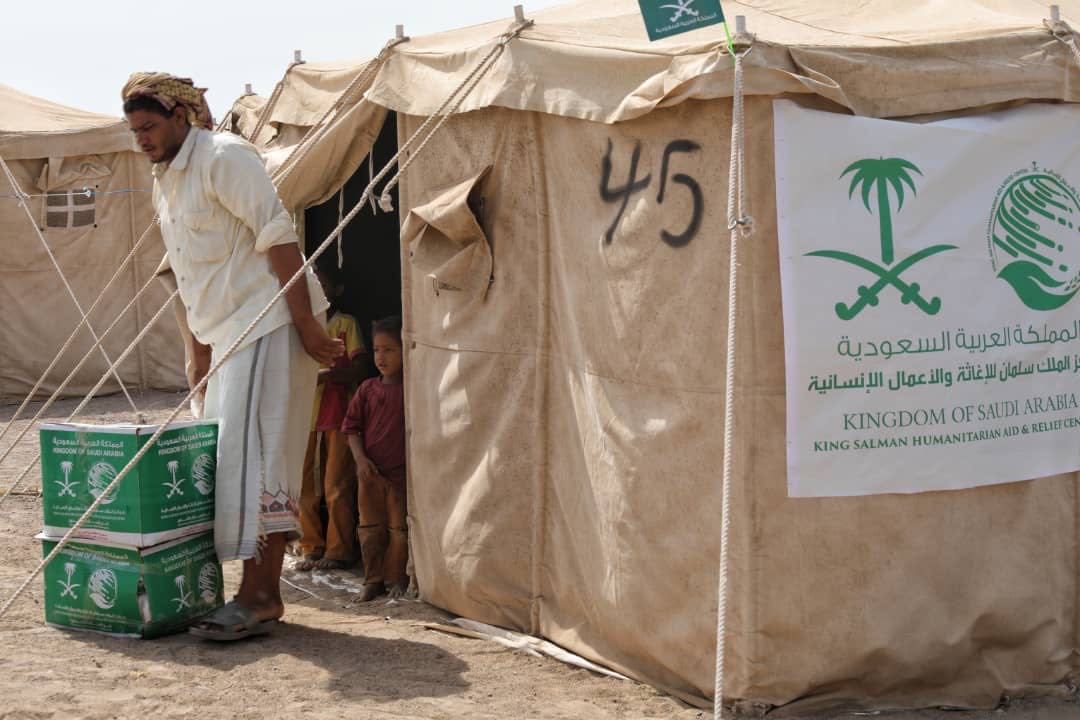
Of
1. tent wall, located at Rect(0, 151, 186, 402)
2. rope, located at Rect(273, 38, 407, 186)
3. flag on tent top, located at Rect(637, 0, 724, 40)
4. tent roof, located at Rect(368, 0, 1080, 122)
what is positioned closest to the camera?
flag on tent top, located at Rect(637, 0, 724, 40)

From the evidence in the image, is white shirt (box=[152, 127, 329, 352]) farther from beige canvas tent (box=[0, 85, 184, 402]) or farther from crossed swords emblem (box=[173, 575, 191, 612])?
beige canvas tent (box=[0, 85, 184, 402])

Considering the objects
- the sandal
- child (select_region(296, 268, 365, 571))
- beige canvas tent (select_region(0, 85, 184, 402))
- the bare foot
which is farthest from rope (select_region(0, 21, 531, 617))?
beige canvas tent (select_region(0, 85, 184, 402))

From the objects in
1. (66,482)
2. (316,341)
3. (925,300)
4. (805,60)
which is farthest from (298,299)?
(925,300)

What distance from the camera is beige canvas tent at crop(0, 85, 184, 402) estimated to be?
11.7 meters

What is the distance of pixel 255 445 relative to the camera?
189 inches

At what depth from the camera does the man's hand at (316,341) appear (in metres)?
4.80

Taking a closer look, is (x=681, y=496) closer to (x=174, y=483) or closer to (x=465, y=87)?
(x=465, y=87)

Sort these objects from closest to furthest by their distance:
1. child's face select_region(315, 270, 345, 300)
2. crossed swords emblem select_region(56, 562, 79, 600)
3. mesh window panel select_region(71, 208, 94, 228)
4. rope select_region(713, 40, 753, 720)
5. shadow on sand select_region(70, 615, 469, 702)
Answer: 1. rope select_region(713, 40, 753, 720)
2. shadow on sand select_region(70, 615, 469, 702)
3. crossed swords emblem select_region(56, 562, 79, 600)
4. child's face select_region(315, 270, 345, 300)
5. mesh window panel select_region(71, 208, 94, 228)

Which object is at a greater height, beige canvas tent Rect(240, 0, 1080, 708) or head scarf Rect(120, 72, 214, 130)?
head scarf Rect(120, 72, 214, 130)

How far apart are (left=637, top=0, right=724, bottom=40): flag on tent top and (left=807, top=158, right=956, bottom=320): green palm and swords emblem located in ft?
1.95

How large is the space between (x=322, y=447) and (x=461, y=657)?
186 centimetres

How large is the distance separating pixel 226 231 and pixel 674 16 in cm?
178

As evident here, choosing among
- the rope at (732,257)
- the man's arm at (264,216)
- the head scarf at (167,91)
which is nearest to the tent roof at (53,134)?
the head scarf at (167,91)

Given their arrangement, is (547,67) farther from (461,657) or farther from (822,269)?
(461,657)
